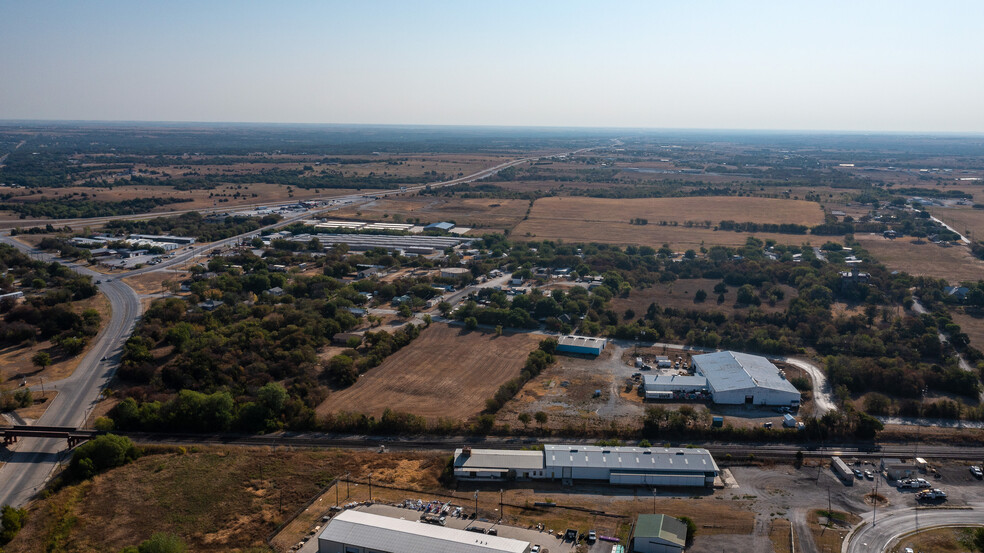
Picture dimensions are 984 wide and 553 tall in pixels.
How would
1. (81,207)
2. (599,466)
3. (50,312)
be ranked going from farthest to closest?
(81,207), (50,312), (599,466)

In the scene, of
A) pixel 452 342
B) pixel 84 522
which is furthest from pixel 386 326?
pixel 84 522

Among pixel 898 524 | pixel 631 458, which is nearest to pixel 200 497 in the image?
pixel 631 458

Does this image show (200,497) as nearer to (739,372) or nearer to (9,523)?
(9,523)

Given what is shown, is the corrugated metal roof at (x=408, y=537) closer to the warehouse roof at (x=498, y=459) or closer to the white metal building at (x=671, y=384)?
the warehouse roof at (x=498, y=459)

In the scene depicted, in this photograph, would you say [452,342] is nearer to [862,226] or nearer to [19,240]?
[19,240]

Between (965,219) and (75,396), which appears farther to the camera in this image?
(965,219)

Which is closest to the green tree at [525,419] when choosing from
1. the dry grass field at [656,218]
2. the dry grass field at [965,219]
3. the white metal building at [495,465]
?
the white metal building at [495,465]

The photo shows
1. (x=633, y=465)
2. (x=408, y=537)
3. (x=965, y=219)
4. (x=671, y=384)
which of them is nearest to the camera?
(x=408, y=537)
